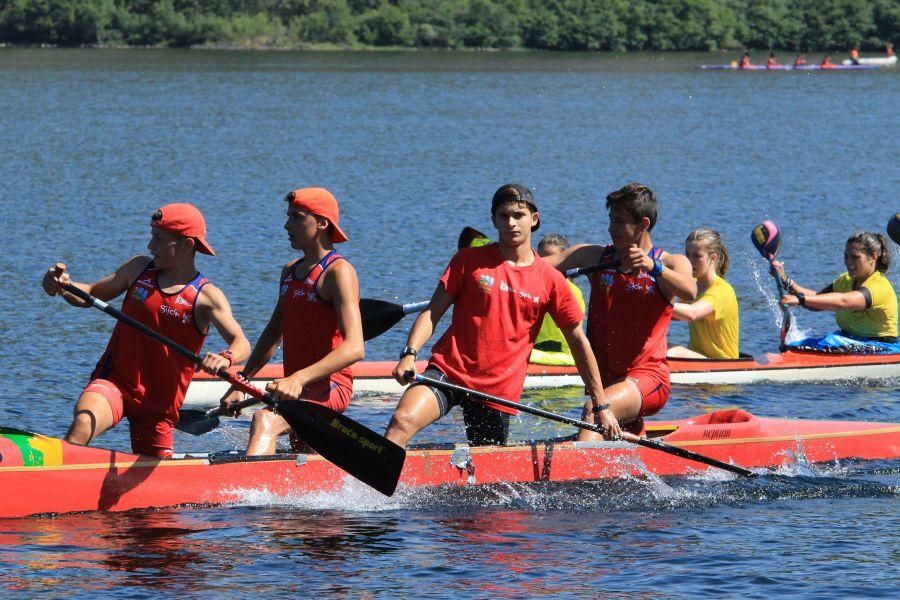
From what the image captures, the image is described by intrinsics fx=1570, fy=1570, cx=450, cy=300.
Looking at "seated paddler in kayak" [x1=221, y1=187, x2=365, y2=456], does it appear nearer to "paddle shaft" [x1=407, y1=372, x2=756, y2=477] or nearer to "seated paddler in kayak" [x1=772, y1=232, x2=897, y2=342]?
"paddle shaft" [x1=407, y1=372, x2=756, y2=477]

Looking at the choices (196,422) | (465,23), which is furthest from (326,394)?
(465,23)

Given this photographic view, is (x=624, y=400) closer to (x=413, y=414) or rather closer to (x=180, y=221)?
(x=413, y=414)

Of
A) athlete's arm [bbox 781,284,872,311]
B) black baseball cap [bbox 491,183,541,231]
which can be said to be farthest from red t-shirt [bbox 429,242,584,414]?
athlete's arm [bbox 781,284,872,311]

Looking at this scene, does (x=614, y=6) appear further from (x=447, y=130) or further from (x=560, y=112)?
(x=447, y=130)

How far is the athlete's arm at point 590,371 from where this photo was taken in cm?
987

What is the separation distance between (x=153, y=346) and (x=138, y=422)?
554mm

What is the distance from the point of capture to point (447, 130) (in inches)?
1925

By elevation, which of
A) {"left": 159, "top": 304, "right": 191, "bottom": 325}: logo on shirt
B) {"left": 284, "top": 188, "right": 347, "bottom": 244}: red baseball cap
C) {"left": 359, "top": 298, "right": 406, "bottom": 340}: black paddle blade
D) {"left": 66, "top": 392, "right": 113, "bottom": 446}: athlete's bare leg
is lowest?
{"left": 66, "top": 392, "right": 113, "bottom": 446}: athlete's bare leg

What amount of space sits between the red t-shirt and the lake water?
113 centimetres

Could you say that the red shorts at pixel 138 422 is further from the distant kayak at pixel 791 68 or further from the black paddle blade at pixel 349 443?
the distant kayak at pixel 791 68

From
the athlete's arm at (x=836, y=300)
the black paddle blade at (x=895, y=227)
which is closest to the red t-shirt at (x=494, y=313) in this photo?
the athlete's arm at (x=836, y=300)

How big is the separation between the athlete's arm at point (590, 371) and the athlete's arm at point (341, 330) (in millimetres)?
1303

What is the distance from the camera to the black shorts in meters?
9.76

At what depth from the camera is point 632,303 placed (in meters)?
10.4
